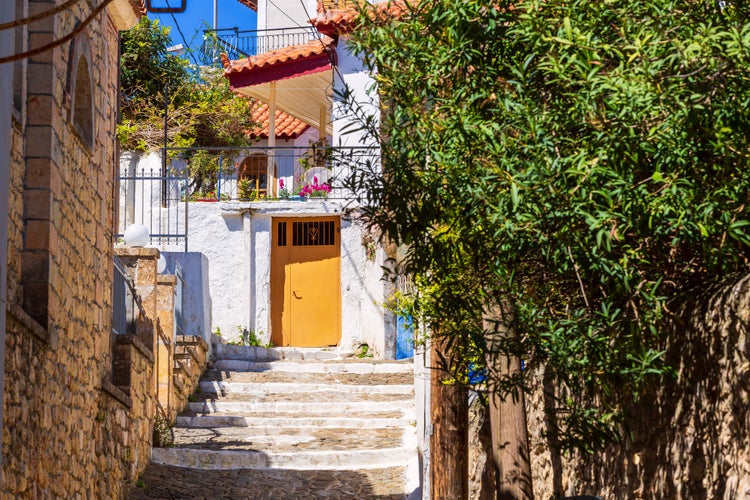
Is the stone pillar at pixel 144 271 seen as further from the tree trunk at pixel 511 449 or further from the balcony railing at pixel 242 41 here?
the balcony railing at pixel 242 41

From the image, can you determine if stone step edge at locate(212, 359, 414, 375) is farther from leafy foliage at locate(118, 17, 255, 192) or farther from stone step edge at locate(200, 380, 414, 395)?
leafy foliage at locate(118, 17, 255, 192)

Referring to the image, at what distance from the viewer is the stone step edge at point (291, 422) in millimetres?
15266

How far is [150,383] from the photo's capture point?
45.6ft

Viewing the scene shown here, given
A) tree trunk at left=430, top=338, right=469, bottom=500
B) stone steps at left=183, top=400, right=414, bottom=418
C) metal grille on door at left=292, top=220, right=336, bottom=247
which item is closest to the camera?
tree trunk at left=430, top=338, right=469, bottom=500

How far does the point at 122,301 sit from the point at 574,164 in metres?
9.17

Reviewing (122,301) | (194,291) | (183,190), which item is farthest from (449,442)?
(183,190)

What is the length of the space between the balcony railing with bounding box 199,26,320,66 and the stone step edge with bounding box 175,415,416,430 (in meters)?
13.0

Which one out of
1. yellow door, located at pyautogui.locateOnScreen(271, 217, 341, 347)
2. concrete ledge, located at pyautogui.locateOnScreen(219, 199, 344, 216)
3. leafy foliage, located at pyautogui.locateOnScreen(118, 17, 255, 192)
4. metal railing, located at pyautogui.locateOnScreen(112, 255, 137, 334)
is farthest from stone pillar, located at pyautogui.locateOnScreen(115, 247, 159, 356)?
leafy foliage, located at pyautogui.locateOnScreen(118, 17, 255, 192)

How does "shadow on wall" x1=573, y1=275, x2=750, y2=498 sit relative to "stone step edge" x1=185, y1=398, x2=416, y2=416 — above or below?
above

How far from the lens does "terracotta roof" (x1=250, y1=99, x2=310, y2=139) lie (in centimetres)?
2792

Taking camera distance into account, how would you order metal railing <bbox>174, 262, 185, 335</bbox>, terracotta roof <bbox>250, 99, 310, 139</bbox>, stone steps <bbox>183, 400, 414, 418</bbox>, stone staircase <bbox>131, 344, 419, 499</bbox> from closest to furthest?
stone staircase <bbox>131, 344, 419, 499</bbox> → stone steps <bbox>183, 400, 414, 418</bbox> → metal railing <bbox>174, 262, 185, 335</bbox> → terracotta roof <bbox>250, 99, 310, 139</bbox>

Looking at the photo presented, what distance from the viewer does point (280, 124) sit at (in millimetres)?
28406

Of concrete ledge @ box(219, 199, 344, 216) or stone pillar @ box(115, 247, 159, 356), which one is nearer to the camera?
stone pillar @ box(115, 247, 159, 356)

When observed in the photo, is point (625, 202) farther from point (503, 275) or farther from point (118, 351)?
point (118, 351)
